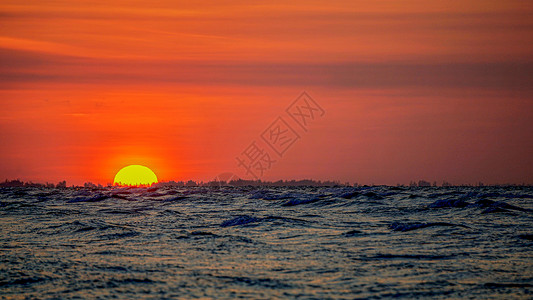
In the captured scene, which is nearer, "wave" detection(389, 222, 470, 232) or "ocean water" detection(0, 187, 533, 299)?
"ocean water" detection(0, 187, 533, 299)

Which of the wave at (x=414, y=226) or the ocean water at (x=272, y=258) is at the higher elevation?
the wave at (x=414, y=226)

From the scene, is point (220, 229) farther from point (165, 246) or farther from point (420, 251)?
point (420, 251)

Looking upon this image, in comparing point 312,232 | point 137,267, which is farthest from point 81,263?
point 312,232

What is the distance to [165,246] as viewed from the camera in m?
18.9

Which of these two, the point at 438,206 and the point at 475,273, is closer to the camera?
the point at 475,273

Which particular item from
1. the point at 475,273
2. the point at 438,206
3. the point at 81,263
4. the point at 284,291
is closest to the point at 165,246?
the point at 81,263

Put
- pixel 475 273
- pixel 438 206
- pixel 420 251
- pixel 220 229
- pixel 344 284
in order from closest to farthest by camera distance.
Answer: pixel 344 284
pixel 475 273
pixel 420 251
pixel 220 229
pixel 438 206

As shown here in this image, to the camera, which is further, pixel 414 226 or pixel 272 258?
pixel 414 226

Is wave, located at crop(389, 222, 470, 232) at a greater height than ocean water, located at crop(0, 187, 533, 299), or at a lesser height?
greater

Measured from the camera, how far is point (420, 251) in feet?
55.3

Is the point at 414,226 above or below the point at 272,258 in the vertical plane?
above

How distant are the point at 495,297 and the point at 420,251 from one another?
537cm

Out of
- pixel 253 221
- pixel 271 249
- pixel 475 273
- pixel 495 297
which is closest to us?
pixel 495 297

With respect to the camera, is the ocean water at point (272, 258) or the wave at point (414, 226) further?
the wave at point (414, 226)
